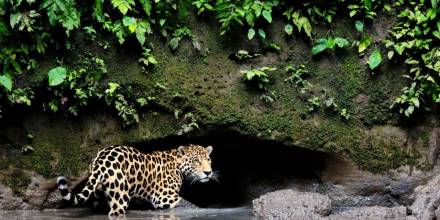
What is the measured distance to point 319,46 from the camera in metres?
12.3

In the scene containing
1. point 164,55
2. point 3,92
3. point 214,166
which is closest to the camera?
point 3,92

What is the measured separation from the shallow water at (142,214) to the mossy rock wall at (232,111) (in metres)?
0.59

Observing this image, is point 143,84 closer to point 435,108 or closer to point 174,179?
point 174,179

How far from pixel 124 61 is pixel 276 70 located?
2422mm

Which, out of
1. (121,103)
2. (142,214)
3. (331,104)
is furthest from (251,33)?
(142,214)

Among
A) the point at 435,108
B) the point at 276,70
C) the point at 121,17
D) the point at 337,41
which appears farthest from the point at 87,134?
the point at 435,108

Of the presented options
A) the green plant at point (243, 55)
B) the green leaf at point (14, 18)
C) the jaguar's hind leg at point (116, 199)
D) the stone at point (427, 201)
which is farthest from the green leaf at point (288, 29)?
the green leaf at point (14, 18)

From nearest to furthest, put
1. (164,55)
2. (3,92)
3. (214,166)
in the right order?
(3,92) < (164,55) < (214,166)

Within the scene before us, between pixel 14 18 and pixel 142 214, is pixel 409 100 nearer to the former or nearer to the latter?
pixel 142 214

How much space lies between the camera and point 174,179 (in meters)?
12.6

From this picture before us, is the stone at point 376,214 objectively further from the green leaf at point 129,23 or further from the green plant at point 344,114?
the green leaf at point 129,23

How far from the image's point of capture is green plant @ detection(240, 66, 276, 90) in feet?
39.6

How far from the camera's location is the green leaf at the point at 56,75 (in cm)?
1128

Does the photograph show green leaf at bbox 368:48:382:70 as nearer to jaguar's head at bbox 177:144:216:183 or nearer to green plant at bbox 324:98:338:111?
green plant at bbox 324:98:338:111
